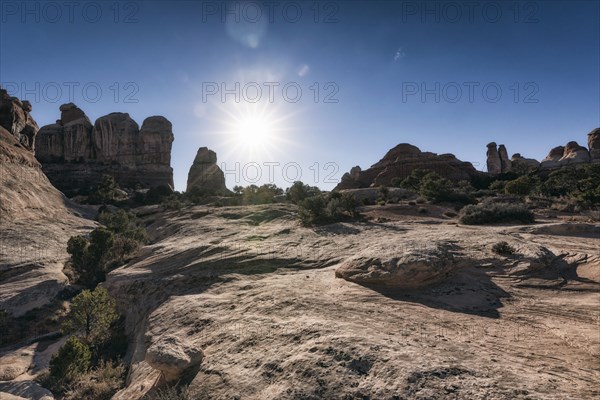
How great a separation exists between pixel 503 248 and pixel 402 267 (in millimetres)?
4910

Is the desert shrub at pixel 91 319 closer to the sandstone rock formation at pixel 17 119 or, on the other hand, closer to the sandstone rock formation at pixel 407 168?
the sandstone rock formation at pixel 17 119

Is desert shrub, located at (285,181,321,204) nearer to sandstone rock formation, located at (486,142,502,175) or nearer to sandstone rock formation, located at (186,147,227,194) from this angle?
sandstone rock formation, located at (186,147,227,194)

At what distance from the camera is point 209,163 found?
99.4 metres

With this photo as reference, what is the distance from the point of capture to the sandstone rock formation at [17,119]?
180ft

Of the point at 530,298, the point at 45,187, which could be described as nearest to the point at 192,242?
the point at 530,298

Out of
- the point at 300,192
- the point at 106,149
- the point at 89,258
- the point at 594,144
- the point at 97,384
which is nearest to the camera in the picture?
the point at 97,384

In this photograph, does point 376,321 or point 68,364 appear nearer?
point 376,321

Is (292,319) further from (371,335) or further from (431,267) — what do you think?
(431,267)

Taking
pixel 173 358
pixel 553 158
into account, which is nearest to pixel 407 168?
pixel 553 158

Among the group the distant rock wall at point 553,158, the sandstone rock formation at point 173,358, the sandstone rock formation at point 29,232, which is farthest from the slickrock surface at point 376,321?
the distant rock wall at point 553,158

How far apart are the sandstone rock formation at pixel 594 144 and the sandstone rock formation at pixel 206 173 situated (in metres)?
103

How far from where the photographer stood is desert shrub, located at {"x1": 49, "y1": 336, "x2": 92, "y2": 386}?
11.1 metres

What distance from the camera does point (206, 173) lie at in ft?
314

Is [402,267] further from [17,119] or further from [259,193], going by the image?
[17,119]
